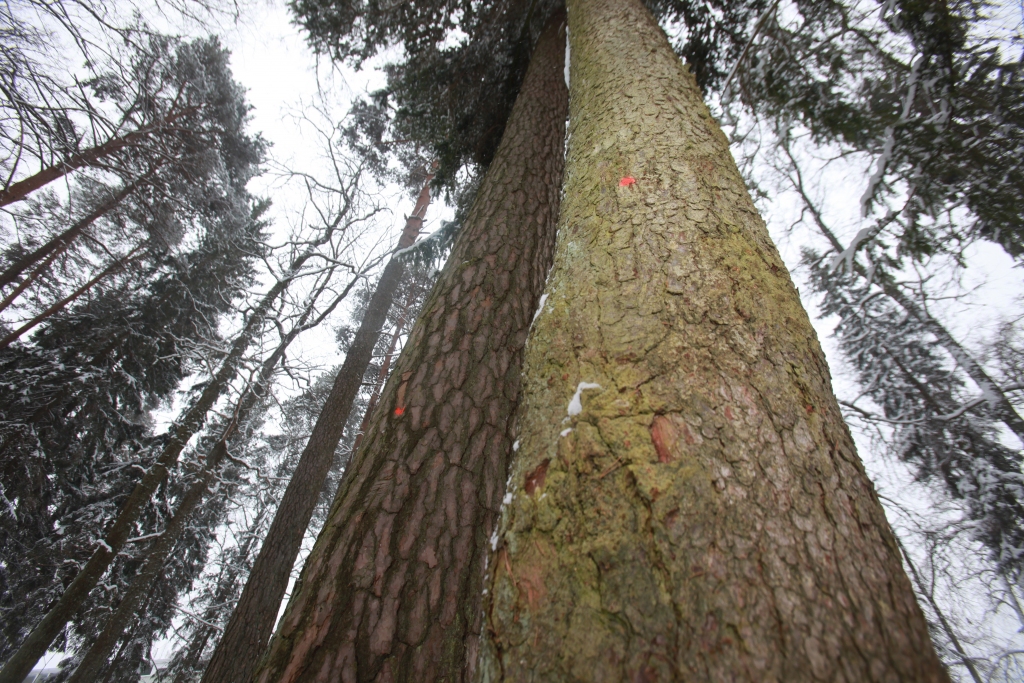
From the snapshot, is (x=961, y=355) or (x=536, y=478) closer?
(x=536, y=478)

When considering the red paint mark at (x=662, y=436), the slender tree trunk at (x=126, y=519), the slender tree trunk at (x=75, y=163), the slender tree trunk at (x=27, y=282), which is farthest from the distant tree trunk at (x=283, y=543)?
the slender tree trunk at (x=27, y=282)

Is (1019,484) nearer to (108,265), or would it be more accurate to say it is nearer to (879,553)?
(879,553)

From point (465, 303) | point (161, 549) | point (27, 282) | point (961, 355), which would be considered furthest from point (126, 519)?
point (961, 355)

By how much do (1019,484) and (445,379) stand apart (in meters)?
9.51

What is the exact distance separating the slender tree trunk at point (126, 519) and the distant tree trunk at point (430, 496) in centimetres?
704

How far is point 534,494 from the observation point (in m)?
0.75

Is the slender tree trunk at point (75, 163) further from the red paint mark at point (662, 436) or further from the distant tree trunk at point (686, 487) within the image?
the red paint mark at point (662, 436)

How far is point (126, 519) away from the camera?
752 cm

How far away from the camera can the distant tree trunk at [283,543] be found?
3727 mm

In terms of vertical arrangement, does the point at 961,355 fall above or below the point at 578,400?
above

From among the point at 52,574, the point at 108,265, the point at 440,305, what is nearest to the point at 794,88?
the point at 440,305

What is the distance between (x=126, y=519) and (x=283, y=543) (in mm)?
5796

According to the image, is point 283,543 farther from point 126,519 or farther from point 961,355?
point 961,355

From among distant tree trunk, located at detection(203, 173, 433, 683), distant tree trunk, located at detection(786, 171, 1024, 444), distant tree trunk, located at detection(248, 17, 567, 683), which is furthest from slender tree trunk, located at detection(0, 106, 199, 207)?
distant tree trunk, located at detection(786, 171, 1024, 444)
